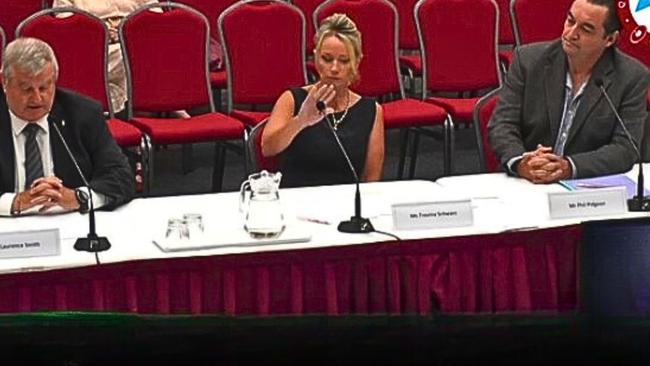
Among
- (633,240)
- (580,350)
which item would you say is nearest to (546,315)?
(580,350)

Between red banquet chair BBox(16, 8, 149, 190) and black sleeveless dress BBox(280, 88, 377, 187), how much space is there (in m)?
1.38

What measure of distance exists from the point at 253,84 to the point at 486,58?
123 centimetres

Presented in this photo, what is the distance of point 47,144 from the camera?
373cm

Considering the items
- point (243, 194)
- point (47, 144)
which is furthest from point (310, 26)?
point (243, 194)

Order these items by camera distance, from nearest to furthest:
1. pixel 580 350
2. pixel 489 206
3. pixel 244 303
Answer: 1. pixel 580 350
2. pixel 244 303
3. pixel 489 206

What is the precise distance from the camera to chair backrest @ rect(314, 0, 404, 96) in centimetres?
598

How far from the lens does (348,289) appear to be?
10.7 feet

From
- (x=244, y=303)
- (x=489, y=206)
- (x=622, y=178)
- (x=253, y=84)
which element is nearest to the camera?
(x=244, y=303)

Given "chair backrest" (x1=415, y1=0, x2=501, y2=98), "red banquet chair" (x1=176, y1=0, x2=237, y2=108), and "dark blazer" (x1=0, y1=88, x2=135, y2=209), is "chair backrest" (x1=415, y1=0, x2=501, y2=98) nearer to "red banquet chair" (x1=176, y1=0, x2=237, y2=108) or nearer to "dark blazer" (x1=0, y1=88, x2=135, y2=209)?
"red banquet chair" (x1=176, y1=0, x2=237, y2=108)

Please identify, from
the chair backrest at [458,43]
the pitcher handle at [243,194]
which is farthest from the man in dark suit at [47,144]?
the chair backrest at [458,43]

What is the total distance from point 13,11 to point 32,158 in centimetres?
256

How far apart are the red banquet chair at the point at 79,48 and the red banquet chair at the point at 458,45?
1.54 metres

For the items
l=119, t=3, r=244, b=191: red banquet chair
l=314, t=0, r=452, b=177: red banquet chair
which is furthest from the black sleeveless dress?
l=314, t=0, r=452, b=177: red banquet chair

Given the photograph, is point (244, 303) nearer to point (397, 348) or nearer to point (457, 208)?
point (457, 208)
